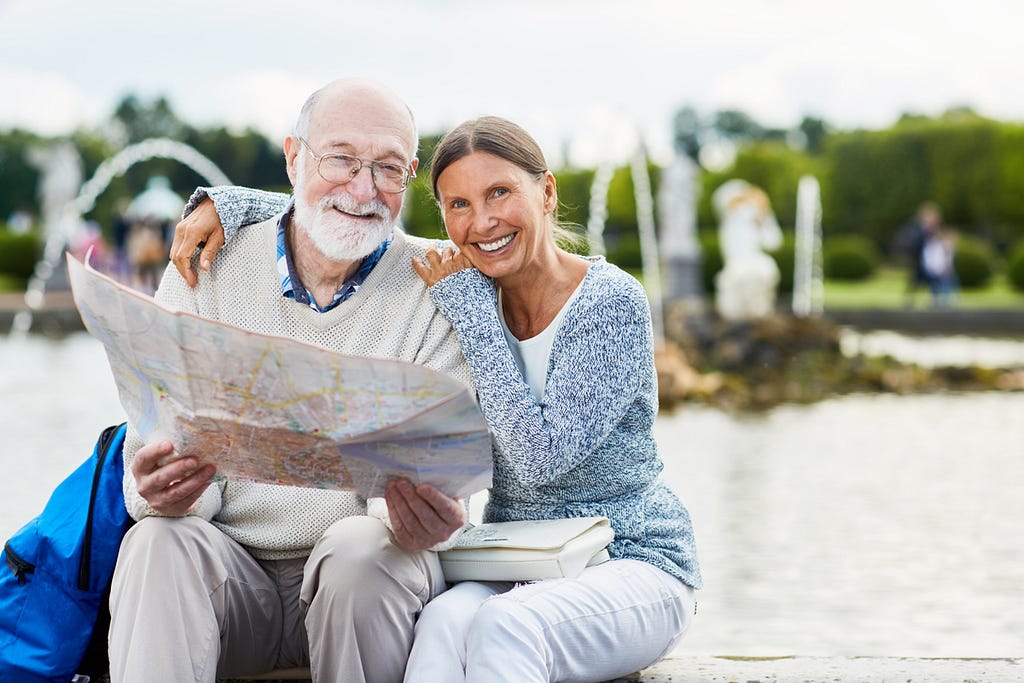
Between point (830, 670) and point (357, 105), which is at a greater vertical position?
point (357, 105)

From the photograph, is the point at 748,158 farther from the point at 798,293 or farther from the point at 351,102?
the point at 351,102

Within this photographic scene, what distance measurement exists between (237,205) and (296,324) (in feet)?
0.95

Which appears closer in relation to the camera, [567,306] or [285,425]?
[285,425]

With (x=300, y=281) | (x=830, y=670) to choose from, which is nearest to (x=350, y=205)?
(x=300, y=281)

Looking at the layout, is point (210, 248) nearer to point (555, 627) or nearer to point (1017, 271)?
point (555, 627)

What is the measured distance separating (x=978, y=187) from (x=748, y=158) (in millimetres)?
7164

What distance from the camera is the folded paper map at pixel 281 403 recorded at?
75.0 inches

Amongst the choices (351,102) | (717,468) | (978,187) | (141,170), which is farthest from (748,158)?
(351,102)

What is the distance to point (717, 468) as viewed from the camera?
7246mm

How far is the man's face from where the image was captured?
2.57 m

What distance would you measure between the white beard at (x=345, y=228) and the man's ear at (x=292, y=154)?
140 millimetres

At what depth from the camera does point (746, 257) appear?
46.8 feet

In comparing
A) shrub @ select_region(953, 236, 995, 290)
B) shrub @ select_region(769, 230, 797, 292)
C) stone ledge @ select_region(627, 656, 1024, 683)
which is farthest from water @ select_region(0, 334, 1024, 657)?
shrub @ select_region(953, 236, 995, 290)

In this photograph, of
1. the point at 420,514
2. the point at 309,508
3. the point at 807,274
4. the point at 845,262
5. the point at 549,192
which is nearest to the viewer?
the point at 420,514
